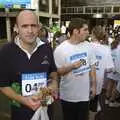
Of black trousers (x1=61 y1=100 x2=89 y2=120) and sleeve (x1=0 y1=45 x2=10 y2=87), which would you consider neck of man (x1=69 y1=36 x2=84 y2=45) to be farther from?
sleeve (x1=0 y1=45 x2=10 y2=87)

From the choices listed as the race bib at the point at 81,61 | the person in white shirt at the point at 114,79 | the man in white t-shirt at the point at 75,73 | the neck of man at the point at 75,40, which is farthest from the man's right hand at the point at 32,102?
the person in white shirt at the point at 114,79

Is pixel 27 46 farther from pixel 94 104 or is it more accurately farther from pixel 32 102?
pixel 94 104

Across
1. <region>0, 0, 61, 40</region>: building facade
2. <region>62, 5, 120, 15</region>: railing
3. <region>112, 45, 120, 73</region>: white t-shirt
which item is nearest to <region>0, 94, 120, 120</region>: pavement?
<region>112, 45, 120, 73</region>: white t-shirt

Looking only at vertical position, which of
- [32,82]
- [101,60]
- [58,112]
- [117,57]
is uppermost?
[32,82]

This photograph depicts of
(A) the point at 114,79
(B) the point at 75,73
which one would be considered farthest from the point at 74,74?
(A) the point at 114,79

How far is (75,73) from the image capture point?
461 cm

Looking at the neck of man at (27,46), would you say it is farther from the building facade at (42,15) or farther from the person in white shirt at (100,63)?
the building facade at (42,15)

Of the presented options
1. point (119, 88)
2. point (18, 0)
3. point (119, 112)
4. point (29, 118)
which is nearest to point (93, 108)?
point (119, 112)

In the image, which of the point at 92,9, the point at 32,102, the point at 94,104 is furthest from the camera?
the point at 92,9

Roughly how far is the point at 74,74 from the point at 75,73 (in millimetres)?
18

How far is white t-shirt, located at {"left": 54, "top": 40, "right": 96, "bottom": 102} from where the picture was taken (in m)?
4.57

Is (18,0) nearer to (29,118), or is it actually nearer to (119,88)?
(119,88)

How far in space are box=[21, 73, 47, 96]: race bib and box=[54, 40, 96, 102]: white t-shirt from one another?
1.24 metres

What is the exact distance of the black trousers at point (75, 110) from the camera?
466cm
